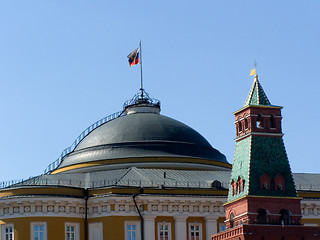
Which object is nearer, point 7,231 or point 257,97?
point 257,97

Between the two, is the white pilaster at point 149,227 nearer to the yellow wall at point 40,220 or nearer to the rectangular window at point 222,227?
the rectangular window at point 222,227

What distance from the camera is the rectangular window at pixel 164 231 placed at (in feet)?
307

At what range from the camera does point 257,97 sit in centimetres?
8769

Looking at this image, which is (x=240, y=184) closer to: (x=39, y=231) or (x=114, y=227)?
(x=114, y=227)

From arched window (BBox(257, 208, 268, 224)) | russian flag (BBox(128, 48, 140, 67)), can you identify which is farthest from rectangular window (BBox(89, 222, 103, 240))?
russian flag (BBox(128, 48, 140, 67))

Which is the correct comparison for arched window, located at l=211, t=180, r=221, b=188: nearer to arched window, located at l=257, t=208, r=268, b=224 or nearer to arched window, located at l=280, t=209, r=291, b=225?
arched window, located at l=257, t=208, r=268, b=224

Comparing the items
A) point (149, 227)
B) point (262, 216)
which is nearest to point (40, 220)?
point (149, 227)

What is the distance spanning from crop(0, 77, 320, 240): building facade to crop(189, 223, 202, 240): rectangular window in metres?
0.08

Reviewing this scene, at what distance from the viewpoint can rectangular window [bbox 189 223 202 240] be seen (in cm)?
9456

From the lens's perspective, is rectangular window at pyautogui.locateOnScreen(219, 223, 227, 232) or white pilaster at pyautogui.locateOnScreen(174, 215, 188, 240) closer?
white pilaster at pyautogui.locateOnScreen(174, 215, 188, 240)

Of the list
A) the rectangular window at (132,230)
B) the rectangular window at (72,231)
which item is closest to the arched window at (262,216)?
the rectangular window at (132,230)

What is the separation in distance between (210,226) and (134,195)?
7155 mm

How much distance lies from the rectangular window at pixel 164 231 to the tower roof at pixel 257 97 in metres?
13.1

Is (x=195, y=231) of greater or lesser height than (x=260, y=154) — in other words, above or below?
below
